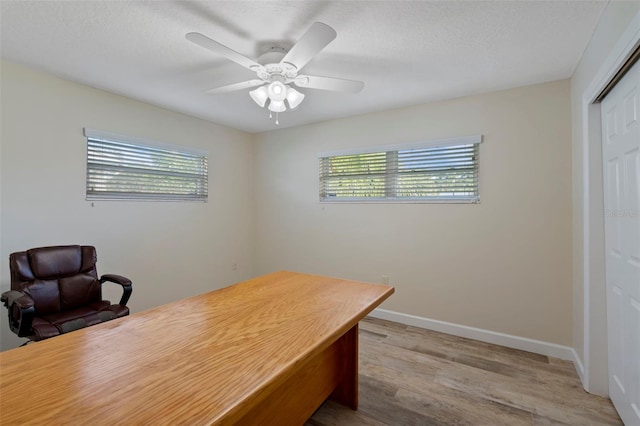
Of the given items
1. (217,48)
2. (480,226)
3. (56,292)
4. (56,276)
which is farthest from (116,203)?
(480,226)

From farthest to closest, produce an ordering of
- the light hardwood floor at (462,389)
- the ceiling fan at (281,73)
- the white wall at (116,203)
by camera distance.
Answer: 1. the white wall at (116,203)
2. the light hardwood floor at (462,389)
3. the ceiling fan at (281,73)

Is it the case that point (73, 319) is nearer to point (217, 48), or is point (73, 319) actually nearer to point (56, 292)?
point (56, 292)

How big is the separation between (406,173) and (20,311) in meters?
3.37

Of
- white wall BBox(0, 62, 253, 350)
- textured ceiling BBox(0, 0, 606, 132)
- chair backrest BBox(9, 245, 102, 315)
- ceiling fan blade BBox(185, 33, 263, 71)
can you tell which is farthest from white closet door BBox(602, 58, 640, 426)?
white wall BBox(0, 62, 253, 350)

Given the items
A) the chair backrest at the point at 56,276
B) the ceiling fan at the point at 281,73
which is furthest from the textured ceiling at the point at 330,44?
the chair backrest at the point at 56,276

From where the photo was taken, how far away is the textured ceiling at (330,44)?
1672 mm

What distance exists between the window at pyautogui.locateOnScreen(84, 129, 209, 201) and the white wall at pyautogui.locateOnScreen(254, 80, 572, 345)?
1466 mm

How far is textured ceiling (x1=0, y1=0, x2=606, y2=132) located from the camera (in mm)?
1672

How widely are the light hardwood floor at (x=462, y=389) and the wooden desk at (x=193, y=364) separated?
504 mm

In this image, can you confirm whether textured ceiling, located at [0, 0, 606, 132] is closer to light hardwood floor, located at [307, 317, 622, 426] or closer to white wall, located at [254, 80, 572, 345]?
white wall, located at [254, 80, 572, 345]

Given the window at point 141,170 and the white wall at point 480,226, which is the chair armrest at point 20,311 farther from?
the white wall at point 480,226

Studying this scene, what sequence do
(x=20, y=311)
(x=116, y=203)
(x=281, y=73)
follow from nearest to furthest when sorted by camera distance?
(x=20, y=311), (x=281, y=73), (x=116, y=203)

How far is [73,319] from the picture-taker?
212cm

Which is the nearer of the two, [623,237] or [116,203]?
[623,237]
